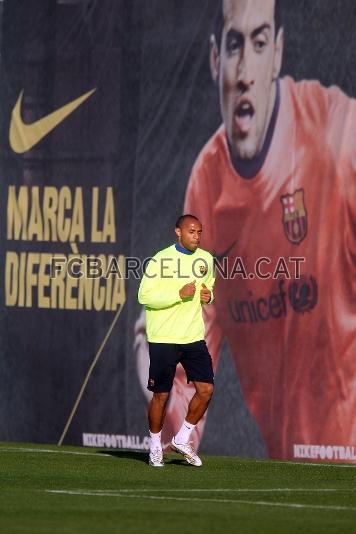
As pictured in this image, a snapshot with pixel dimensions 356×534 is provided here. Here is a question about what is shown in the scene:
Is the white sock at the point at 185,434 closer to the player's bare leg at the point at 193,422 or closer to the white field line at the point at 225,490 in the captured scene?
the player's bare leg at the point at 193,422

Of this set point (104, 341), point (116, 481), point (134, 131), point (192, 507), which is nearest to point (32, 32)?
point (134, 131)

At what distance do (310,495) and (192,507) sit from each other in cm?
126

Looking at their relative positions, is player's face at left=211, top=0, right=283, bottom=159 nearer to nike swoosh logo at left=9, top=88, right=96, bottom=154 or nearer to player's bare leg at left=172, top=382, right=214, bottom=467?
nike swoosh logo at left=9, top=88, right=96, bottom=154

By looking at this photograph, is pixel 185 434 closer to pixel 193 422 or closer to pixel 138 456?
pixel 193 422

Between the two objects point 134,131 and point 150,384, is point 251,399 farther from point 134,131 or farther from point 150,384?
point 134,131

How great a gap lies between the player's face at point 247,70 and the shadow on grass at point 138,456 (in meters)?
2.98

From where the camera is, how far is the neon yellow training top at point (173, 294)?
13711 mm

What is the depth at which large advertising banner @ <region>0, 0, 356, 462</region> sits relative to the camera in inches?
585

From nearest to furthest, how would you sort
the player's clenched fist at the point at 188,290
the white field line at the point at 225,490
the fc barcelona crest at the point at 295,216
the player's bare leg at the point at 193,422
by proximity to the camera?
the white field line at the point at 225,490, the player's clenched fist at the point at 188,290, the player's bare leg at the point at 193,422, the fc barcelona crest at the point at 295,216

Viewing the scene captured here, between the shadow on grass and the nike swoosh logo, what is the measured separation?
11.9 ft

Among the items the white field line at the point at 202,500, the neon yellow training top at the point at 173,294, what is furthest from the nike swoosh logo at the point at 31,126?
the white field line at the point at 202,500

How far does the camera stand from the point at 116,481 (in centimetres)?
1241

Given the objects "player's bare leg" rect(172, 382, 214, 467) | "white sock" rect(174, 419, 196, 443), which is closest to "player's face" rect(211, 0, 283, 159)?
"player's bare leg" rect(172, 382, 214, 467)

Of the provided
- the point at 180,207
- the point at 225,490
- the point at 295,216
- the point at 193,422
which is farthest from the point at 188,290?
the point at 180,207
